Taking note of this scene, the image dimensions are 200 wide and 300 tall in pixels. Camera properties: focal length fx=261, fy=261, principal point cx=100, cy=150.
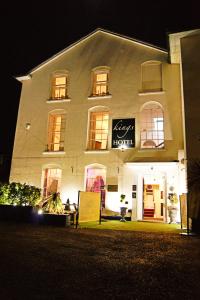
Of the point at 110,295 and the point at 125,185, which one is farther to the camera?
the point at 125,185

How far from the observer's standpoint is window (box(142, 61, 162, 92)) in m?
14.3

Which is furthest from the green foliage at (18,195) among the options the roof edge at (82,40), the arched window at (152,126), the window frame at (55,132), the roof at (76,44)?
the roof edge at (82,40)

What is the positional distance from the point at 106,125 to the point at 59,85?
4214 mm

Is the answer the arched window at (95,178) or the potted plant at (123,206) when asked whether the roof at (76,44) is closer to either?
the arched window at (95,178)

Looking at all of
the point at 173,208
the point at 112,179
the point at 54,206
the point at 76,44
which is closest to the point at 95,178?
the point at 112,179

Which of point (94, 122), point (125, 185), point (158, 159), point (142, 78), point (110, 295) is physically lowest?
point (110, 295)

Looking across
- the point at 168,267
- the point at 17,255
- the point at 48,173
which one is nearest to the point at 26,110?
the point at 48,173

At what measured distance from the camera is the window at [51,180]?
15219mm

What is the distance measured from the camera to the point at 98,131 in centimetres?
1522

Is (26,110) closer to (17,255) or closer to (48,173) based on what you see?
(48,173)

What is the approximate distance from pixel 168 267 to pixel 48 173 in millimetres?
12231

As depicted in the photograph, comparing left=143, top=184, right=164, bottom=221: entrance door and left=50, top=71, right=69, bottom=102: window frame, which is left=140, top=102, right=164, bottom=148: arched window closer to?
left=143, top=184, right=164, bottom=221: entrance door

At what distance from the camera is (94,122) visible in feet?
50.8

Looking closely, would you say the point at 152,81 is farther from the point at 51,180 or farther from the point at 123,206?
the point at 51,180
